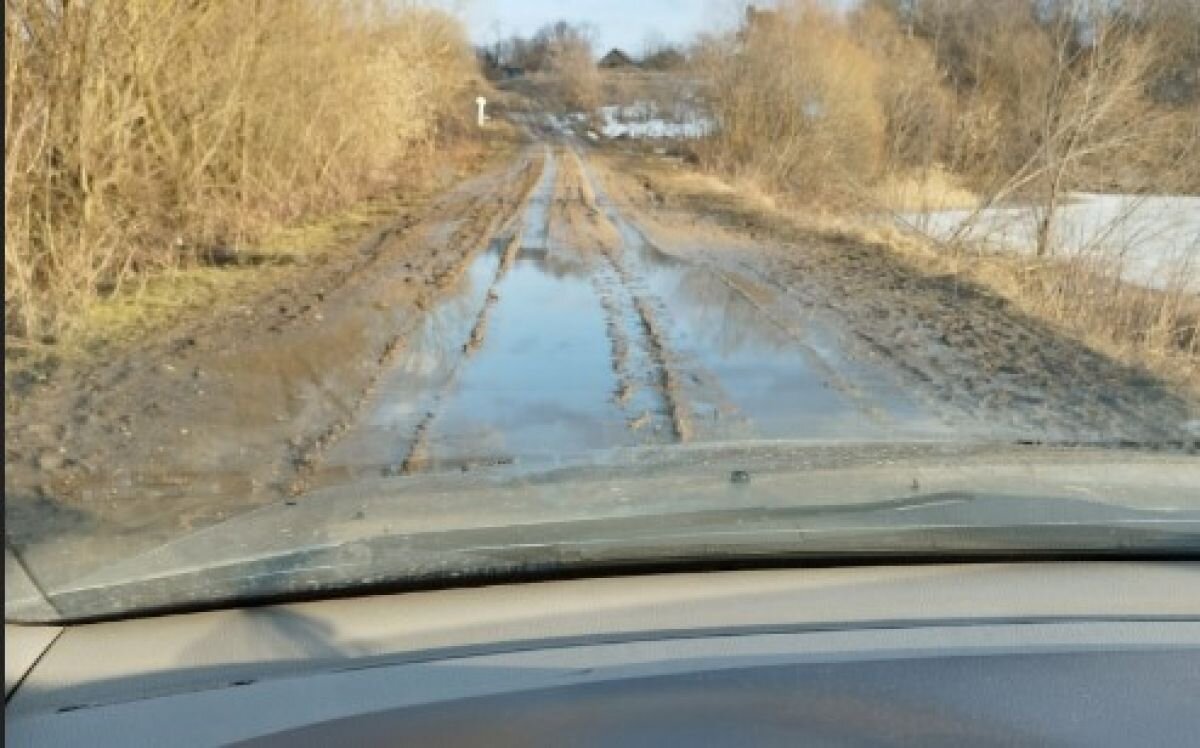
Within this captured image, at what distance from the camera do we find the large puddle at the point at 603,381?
7.54m

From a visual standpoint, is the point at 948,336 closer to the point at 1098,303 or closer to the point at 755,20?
the point at 1098,303

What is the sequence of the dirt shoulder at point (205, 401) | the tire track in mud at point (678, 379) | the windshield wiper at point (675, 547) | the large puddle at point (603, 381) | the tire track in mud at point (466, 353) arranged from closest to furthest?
1. the windshield wiper at point (675, 547)
2. the dirt shoulder at point (205, 401)
3. the tire track in mud at point (466, 353)
4. the large puddle at point (603, 381)
5. the tire track in mud at point (678, 379)

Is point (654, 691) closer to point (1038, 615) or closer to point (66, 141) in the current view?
point (1038, 615)

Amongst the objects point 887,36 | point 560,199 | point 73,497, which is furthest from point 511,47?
point 73,497

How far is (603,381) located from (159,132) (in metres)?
7.94

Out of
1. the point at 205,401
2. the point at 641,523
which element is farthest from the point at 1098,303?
the point at 641,523

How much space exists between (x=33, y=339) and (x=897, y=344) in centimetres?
695

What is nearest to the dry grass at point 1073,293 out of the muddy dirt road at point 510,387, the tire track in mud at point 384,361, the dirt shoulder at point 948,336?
the dirt shoulder at point 948,336

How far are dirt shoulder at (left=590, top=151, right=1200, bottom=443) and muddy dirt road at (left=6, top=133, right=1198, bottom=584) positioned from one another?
4cm

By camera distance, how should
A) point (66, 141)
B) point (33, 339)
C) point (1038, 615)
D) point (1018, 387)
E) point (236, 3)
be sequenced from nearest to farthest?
point (1038, 615) → point (1018, 387) → point (33, 339) → point (66, 141) → point (236, 3)

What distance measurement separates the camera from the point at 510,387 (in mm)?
Result: 9031

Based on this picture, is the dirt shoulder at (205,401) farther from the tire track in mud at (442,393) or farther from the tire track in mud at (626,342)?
the tire track in mud at (626,342)

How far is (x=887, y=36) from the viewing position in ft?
129

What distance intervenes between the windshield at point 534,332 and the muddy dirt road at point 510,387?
0.16 feet
